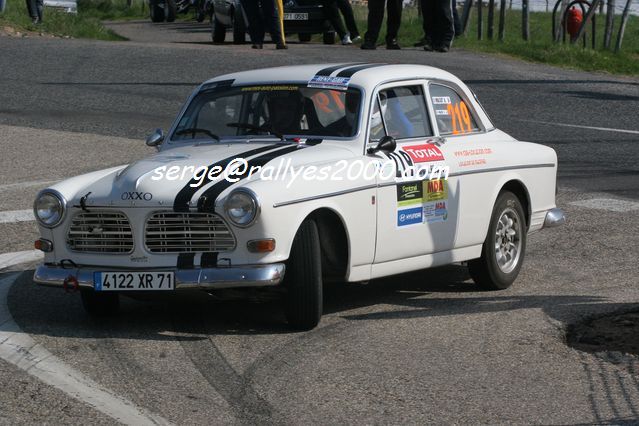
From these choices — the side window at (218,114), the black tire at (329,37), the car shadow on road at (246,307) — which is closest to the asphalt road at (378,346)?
the car shadow on road at (246,307)

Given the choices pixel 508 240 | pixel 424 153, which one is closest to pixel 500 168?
pixel 508 240

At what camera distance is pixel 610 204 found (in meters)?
11.7

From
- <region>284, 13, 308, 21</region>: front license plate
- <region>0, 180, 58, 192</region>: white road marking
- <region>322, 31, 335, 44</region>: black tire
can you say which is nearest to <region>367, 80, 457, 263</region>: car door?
<region>0, 180, 58, 192</region>: white road marking

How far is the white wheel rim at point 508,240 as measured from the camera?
8586mm

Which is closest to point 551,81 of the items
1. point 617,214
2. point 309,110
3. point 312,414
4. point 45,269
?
point 617,214

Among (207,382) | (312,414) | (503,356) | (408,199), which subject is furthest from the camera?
(408,199)

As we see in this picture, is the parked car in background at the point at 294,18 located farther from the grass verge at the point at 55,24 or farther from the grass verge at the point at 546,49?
the grass verge at the point at 55,24

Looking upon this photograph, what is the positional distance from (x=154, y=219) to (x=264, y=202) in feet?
2.10

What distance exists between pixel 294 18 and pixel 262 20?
178 centimetres

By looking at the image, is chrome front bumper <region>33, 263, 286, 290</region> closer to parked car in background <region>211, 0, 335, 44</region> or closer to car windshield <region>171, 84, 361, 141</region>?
car windshield <region>171, 84, 361, 141</region>

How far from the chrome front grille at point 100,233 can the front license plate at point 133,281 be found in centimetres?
15

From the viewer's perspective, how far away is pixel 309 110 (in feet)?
26.7

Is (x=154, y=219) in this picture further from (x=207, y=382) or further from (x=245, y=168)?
(x=207, y=382)

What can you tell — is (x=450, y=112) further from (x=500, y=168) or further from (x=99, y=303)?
(x=99, y=303)
